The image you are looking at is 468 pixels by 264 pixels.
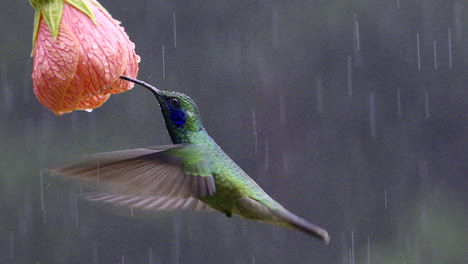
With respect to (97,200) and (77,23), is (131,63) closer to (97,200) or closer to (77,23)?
(77,23)

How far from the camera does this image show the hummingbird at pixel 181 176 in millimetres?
1483

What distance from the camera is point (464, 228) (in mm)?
6184

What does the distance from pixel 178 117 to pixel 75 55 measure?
0.82 ft

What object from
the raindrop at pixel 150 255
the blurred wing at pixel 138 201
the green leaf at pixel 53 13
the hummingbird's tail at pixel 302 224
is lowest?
the raindrop at pixel 150 255

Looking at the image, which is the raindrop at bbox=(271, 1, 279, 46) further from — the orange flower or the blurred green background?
the orange flower

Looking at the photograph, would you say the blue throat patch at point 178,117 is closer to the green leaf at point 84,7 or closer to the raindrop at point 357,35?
the green leaf at point 84,7

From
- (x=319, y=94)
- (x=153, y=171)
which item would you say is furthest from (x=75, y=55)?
(x=319, y=94)

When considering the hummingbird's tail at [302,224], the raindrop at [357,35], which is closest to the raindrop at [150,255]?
the raindrop at [357,35]

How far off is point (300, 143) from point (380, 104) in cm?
72

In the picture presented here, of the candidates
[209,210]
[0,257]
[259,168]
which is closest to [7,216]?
[0,257]

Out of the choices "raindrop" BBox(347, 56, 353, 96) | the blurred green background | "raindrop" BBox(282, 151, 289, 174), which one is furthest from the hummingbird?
"raindrop" BBox(347, 56, 353, 96)

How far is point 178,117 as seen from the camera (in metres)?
1.68

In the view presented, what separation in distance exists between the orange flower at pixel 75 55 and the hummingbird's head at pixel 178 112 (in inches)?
3.6

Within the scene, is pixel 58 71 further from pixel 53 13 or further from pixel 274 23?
pixel 274 23
